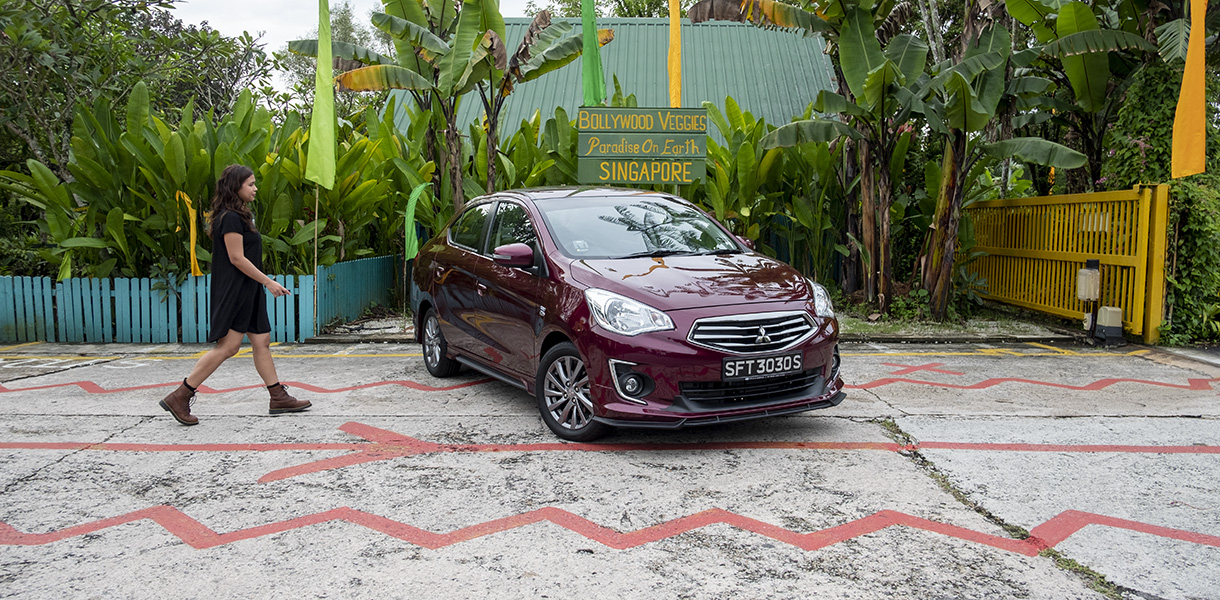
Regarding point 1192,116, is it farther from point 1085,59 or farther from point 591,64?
point 591,64

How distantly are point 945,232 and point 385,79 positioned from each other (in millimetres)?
7249

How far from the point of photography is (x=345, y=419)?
627 cm

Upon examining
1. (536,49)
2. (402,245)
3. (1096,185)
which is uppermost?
(536,49)

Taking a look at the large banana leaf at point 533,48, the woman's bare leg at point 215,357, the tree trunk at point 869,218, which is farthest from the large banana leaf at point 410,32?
the woman's bare leg at point 215,357

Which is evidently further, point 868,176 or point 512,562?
point 868,176

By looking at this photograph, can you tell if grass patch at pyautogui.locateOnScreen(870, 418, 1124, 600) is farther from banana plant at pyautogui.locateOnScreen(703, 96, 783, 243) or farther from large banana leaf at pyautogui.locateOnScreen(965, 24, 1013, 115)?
banana plant at pyautogui.locateOnScreen(703, 96, 783, 243)

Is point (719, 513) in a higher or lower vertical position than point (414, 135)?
lower

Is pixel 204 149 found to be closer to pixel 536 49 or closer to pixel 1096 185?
pixel 536 49

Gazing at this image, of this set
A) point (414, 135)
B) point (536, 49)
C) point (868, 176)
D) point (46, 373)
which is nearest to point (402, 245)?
point (414, 135)

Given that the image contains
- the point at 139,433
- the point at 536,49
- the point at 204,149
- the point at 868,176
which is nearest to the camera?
the point at 139,433

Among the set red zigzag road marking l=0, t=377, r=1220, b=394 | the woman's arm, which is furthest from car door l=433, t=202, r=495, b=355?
the woman's arm

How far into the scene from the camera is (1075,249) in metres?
10.3

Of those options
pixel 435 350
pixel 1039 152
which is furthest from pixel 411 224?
pixel 1039 152

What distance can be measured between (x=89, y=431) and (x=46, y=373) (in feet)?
9.10
